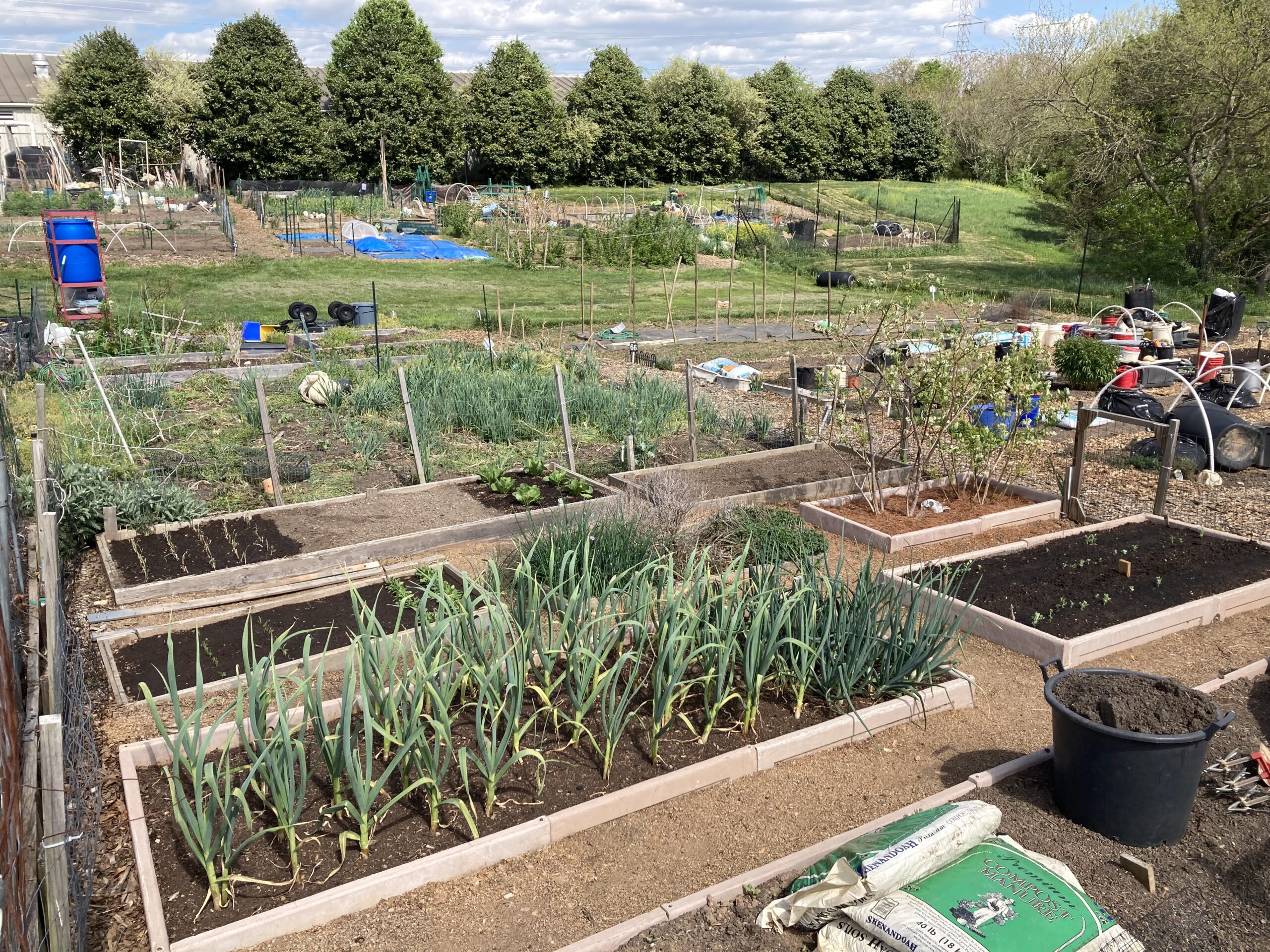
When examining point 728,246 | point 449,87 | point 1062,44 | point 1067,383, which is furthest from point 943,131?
point 1067,383

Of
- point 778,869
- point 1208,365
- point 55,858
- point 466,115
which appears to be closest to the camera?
point 55,858

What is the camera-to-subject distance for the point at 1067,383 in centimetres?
1213

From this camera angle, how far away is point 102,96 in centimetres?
3441

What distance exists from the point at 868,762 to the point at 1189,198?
2476cm

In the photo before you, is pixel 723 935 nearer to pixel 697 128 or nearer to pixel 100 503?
pixel 100 503

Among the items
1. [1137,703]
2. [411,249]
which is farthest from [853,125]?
[1137,703]

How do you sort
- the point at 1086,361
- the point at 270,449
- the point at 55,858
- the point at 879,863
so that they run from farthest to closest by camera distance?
the point at 1086,361 → the point at 270,449 → the point at 879,863 → the point at 55,858

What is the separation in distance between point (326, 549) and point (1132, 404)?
7999 millimetres

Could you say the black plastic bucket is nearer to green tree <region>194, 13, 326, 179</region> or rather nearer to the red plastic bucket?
the red plastic bucket

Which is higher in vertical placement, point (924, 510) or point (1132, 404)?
point (1132, 404)

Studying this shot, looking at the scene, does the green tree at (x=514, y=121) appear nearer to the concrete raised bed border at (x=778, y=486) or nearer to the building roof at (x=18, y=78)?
the building roof at (x=18, y=78)

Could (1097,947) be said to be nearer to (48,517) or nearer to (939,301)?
(48,517)

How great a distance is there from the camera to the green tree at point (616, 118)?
137 ft

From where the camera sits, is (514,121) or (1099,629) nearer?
(1099,629)
